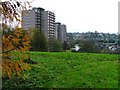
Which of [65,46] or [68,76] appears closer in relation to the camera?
[68,76]

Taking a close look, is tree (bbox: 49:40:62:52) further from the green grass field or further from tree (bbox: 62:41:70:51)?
the green grass field

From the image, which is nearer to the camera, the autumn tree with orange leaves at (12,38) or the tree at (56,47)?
the autumn tree with orange leaves at (12,38)

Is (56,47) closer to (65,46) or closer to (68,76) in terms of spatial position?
(65,46)

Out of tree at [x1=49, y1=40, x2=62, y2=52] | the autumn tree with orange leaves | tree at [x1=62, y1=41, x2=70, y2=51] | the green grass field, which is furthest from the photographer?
tree at [x1=62, y1=41, x2=70, y2=51]

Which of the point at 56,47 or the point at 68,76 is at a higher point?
the point at 56,47

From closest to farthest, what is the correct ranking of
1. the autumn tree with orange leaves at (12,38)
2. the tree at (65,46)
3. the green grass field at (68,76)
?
the autumn tree with orange leaves at (12,38) < the green grass field at (68,76) < the tree at (65,46)

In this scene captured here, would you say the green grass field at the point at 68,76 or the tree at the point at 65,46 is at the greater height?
the tree at the point at 65,46

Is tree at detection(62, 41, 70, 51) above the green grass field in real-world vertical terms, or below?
above

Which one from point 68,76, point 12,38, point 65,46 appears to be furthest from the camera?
point 65,46

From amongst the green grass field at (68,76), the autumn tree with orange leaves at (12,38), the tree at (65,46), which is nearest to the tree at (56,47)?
the tree at (65,46)

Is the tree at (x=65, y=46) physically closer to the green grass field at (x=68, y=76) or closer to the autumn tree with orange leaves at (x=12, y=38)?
the green grass field at (x=68, y=76)

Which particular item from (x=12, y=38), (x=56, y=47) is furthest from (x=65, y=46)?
(x=12, y=38)

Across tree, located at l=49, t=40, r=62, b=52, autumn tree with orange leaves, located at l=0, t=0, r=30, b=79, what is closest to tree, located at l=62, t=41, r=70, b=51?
tree, located at l=49, t=40, r=62, b=52

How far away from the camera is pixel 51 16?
318 inches
